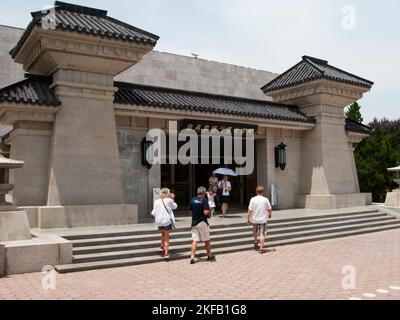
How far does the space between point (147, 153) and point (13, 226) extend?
573cm

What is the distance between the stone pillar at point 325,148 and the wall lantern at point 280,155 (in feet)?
4.66

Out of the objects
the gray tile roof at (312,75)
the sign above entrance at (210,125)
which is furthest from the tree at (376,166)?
the sign above entrance at (210,125)

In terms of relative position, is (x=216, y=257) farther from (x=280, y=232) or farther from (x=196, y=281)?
(x=280, y=232)

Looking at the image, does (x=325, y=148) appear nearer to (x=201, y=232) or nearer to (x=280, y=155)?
(x=280, y=155)

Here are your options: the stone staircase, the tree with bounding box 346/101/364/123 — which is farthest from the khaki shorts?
the tree with bounding box 346/101/364/123

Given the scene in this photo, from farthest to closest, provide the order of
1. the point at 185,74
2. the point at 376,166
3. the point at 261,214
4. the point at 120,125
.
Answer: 1. the point at 376,166
2. the point at 185,74
3. the point at 120,125
4. the point at 261,214

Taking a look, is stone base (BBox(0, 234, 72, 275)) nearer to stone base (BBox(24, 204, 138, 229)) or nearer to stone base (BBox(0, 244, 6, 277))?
stone base (BBox(0, 244, 6, 277))

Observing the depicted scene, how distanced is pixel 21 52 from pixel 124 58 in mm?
3598

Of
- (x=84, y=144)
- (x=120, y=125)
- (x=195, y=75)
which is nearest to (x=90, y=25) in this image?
(x=120, y=125)

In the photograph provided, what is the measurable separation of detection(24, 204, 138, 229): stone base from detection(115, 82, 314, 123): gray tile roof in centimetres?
339

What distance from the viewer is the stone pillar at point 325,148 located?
1792 centimetres

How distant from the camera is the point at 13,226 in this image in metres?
8.88

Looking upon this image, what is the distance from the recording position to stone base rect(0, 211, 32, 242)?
8750 mm

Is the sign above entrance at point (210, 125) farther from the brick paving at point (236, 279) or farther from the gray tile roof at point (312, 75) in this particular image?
the brick paving at point (236, 279)
